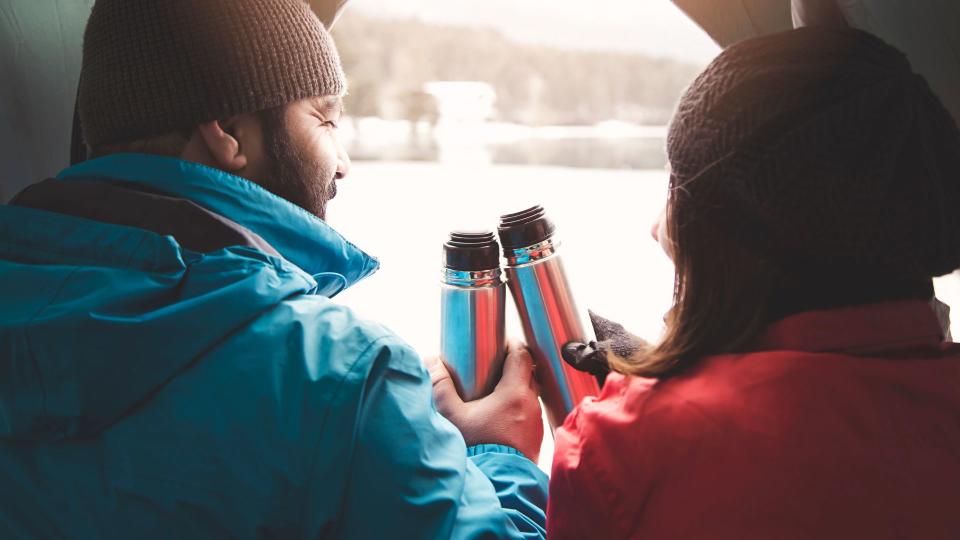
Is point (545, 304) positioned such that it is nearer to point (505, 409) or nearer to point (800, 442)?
point (505, 409)

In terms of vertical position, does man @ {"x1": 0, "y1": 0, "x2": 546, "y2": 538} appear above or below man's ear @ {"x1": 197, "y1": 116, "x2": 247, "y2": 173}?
below

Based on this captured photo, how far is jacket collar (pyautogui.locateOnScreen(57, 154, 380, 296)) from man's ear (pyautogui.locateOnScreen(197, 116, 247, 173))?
7 centimetres

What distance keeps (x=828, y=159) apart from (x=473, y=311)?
1.69 ft

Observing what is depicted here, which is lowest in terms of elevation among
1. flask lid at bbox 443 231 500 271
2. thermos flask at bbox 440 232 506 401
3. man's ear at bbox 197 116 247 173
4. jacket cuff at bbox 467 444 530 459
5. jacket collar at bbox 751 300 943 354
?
jacket cuff at bbox 467 444 530 459

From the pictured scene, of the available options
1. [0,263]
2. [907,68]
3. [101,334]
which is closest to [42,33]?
[0,263]

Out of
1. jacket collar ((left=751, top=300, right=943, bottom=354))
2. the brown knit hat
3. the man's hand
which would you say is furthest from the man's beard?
jacket collar ((left=751, top=300, right=943, bottom=354))

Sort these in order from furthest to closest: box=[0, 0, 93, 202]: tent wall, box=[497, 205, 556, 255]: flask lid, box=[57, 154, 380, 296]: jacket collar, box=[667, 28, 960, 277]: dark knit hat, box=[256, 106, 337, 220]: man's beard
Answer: box=[0, 0, 93, 202]: tent wall
box=[497, 205, 556, 255]: flask lid
box=[256, 106, 337, 220]: man's beard
box=[57, 154, 380, 296]: jacket collar
box=[667, 28, 960, 277]: dark knit hat

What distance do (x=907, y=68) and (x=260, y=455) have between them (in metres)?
0.58

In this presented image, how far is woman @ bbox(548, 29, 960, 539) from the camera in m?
0.55

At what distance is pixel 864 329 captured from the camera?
58cm

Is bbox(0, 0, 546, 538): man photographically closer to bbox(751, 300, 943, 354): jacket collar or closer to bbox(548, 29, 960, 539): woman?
bbox(548, 29, 960, 539): woman

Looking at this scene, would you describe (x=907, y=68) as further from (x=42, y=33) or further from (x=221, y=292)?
(x=42, y=33)

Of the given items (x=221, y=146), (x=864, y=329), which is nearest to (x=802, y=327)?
(x=864, y=329)

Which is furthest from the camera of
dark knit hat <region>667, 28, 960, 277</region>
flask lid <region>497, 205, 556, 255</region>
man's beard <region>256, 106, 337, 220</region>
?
flask lid <region>497, 205, 556, 255</region>
